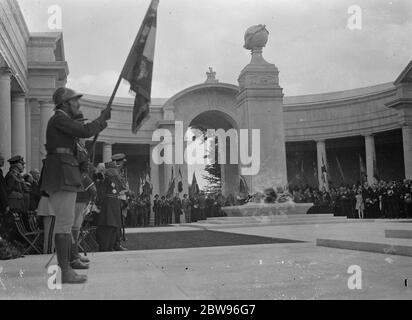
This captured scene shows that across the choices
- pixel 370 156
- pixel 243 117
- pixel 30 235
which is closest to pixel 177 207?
pixel 243 117

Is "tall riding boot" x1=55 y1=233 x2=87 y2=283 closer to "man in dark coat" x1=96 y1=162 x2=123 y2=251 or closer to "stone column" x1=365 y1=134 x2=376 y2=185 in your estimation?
"man in dark coat" x1=96 y1=162 x2=123 y2=251

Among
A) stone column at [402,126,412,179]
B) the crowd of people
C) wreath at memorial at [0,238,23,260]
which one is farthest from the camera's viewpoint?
stone column at [402,126,412,179]

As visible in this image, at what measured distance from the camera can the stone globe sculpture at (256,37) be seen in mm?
22969

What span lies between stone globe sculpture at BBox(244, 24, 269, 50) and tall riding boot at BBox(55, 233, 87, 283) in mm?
19388

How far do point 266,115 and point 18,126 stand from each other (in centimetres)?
1082

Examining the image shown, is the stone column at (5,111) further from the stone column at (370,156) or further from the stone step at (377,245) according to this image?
the stone column at (370,156)

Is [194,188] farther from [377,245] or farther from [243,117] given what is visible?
[377,245]

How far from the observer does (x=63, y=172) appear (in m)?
4.92

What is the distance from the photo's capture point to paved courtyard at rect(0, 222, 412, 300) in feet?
12.6

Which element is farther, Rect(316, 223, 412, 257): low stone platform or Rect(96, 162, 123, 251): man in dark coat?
Rect(96, 162, 123, 251): man in dark coat

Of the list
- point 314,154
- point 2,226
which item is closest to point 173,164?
point 314,154

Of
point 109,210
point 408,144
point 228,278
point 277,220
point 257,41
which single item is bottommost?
point 277,220

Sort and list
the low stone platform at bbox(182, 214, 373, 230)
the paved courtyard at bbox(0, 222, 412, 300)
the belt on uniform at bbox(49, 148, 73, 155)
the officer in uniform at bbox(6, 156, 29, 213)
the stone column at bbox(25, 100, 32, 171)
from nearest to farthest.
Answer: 1. the paved courtyard at bbox(0, 222, 412, 300)
2. the belt on uniform at bbox(49, 148, 73, 155)
3. the officer in uniform at bbox(6, 156, 29, 213)
4. the low stone platform at bbox(182, 214, 373, 230)
5. the stone column at bbox(25, 100, 32, 171)

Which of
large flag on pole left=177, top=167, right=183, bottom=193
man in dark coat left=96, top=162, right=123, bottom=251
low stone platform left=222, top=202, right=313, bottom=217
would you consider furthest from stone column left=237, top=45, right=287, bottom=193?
man in dark coat left=96, top=162, right=123, bottom=251
